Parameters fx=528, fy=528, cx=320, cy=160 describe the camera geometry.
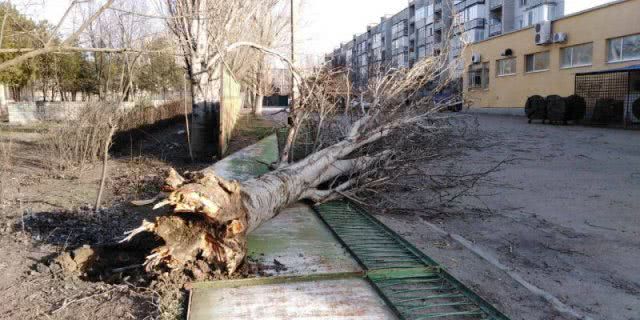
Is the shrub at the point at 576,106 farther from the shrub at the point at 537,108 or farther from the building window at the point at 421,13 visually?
the building window at the point at 421,13

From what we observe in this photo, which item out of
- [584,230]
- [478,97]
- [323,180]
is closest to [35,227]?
[323,180]

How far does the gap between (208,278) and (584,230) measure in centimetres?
436

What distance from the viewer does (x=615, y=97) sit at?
21422 mm

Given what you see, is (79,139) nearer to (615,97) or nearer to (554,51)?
(615,97)

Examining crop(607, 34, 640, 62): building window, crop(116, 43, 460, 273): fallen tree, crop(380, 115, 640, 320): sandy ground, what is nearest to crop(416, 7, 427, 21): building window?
crop(607, 34, 640, 62): building window

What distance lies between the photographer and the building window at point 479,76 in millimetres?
35537

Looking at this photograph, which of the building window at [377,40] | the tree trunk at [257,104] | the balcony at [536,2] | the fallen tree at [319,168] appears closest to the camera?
the fallen tree at [319,168]

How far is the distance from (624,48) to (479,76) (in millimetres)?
14560

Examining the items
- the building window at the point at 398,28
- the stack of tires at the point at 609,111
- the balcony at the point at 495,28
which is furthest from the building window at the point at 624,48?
the building window at the point at 398,28

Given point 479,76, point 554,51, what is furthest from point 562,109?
point 479,76

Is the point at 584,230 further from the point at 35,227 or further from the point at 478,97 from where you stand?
the point at 478,97

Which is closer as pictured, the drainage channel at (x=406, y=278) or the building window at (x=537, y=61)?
the drainage channel at (x=406, y=278)

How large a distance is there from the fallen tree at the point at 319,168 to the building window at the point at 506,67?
24.2 meters

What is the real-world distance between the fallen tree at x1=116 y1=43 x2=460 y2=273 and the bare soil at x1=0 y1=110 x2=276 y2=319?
319 mm
